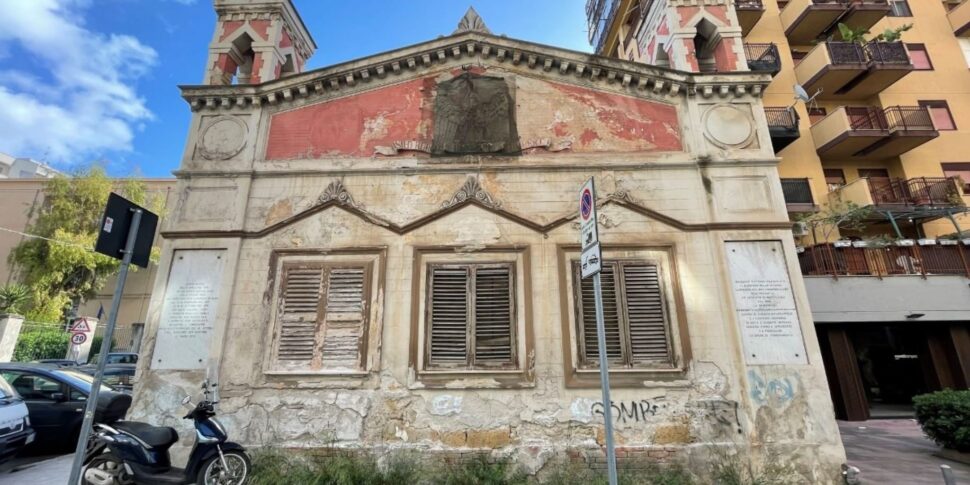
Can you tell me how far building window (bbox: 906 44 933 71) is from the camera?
1898 centimetres

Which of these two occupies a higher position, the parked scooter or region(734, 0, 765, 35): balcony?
region(734, 0, 765, 35): balcony

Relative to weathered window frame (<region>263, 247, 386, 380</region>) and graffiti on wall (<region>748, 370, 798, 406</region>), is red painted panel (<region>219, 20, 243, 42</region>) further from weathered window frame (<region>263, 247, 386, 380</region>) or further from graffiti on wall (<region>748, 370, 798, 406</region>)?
graffiti on wall (<region>748, 370, 798, 406</region>)

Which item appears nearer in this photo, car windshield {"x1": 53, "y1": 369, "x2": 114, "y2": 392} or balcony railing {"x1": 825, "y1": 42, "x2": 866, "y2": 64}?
car windshield {"x1": 53, "y1": 369, "x2": 114, "y2": 392}

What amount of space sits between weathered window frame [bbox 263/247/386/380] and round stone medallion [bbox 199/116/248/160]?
95.7 inches

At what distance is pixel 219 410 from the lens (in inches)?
291

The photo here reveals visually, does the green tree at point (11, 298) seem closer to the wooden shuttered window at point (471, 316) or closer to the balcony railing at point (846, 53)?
the wooden shuttered window at point (471, 316)

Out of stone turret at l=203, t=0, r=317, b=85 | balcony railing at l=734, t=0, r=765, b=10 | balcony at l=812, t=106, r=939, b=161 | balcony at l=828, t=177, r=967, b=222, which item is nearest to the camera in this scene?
stone turret at l=203, t=0, r=317, b=85

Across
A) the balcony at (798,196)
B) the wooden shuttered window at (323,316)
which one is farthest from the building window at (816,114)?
the wooden shuttered window at (323,316)

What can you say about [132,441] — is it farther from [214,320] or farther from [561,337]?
[561,337]

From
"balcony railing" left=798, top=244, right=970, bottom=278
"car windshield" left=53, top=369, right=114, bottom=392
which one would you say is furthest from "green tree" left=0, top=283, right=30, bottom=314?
"balcony railing" left=798, top=244, right=970, bottom=278

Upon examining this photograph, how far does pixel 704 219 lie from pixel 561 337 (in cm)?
347

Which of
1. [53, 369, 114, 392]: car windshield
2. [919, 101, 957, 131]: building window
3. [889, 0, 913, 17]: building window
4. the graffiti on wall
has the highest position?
[889, 0, 913, 17]: building window

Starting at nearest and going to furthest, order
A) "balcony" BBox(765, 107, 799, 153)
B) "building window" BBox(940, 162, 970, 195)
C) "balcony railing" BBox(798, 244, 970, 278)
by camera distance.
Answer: "balcony railing" BBox(798, 244, 970, 278), "balcony" BBox(765, 107, 799, 153), "building window" BBox(940, 162, 970, 195)

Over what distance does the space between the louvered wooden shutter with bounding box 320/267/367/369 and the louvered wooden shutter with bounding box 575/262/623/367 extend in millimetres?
3895
